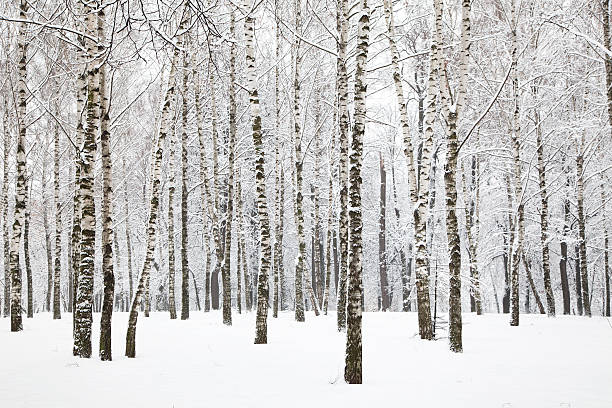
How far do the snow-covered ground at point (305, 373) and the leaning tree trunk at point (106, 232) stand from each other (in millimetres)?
464

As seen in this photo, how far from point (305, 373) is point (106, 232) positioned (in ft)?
14.6

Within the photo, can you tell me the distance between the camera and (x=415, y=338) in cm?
1160

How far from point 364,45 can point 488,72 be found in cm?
1382

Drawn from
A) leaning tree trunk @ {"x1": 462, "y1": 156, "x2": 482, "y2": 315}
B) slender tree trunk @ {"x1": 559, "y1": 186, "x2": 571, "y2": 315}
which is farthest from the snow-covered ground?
slender tree trunk @ {"x1": 559, "y1": 186, "x2": 571, "y2": 315}

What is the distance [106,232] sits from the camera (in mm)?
8617

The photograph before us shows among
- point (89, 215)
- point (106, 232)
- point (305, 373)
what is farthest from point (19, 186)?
point (305, 373)

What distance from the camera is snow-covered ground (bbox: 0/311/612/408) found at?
5.44 meters

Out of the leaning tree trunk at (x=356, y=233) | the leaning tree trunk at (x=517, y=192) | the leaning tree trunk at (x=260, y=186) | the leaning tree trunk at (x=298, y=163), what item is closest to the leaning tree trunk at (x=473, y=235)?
the leaning tree trunk at (x=517, y=192)

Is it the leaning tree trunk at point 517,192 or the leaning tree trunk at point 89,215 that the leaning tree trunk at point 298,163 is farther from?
the leaning tree trunk at point 89,215

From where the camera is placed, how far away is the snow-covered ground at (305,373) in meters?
5.44

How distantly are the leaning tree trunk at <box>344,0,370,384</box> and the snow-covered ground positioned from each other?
14.5 inches

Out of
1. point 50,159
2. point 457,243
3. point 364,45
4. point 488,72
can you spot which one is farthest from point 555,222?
point 50,159

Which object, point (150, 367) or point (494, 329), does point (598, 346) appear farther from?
point (150, 367)

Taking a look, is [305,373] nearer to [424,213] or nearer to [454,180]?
[454,180]
